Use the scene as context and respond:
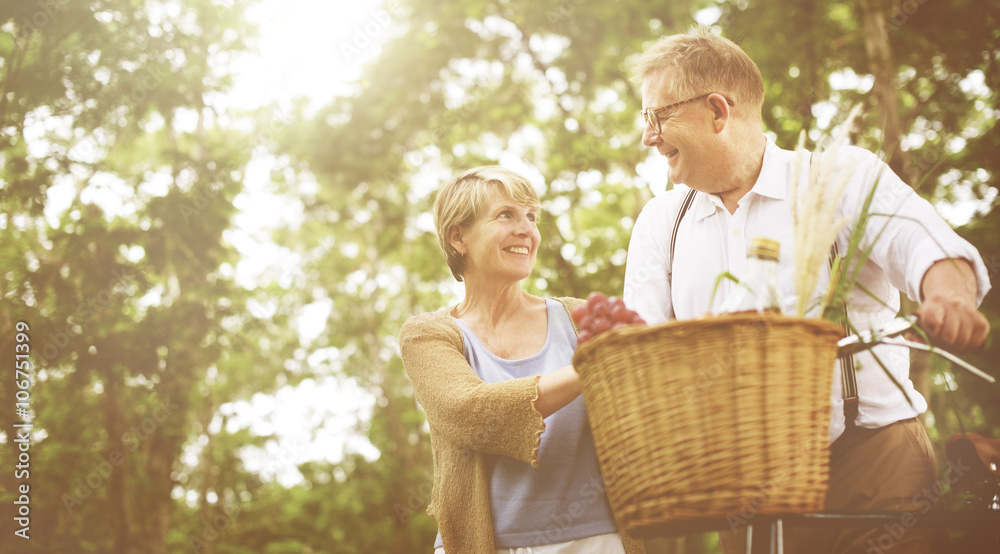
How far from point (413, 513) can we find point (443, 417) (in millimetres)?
13043

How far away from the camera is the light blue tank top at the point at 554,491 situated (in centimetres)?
242

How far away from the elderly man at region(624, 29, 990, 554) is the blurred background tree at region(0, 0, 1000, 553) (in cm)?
444

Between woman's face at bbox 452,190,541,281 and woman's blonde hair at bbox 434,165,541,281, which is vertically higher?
woman's blonde hair at bbox 434,165,541,281

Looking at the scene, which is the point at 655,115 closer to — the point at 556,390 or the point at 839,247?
the point at 839,247

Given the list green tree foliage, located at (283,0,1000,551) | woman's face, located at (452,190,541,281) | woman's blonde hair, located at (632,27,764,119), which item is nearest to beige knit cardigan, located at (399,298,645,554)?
woman's face, located at (452,190,541,281)

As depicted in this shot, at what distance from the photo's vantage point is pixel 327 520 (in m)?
14.7

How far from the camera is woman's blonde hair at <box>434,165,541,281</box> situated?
112 inches

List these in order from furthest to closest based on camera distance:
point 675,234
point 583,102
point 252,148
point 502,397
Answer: point 252,148, point 583,102, point 675,234, point 502,397

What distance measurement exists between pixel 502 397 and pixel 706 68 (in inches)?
45.0

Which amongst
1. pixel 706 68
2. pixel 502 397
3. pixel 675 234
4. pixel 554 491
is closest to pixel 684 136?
pixel 706 68

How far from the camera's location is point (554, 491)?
2447mm

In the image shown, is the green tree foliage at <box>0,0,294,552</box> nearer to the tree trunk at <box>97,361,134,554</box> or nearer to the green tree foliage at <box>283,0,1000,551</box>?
the tree trunk at <box>97,361,134,554</box>

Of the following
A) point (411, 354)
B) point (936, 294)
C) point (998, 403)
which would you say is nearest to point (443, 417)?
point (411, 354)

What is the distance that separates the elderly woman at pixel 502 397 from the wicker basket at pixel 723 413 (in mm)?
568
